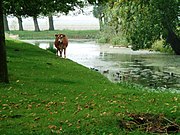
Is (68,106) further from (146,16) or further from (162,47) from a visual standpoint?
(162,47)

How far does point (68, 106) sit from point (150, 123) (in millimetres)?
2901

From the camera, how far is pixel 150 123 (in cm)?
1021

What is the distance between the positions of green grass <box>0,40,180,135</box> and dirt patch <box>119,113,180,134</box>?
7.9 inches

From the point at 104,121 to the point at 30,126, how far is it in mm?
1817

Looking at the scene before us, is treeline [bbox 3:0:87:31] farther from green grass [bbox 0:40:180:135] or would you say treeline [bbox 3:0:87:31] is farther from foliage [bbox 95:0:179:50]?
green grass [bbox 0:40:180:135]

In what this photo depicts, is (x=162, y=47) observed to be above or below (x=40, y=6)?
below

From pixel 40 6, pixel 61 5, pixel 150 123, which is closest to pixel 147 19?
pixel 61 5

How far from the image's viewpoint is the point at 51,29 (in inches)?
3888

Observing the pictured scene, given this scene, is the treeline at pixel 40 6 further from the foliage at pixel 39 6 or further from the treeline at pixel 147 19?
the treeline at pixel 147 19

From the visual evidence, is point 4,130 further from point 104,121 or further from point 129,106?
point 129,106

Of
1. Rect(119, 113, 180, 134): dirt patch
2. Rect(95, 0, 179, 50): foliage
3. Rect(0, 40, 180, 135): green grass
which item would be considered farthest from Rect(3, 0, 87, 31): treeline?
Rect(119, 113, 180, 134): dirt patch

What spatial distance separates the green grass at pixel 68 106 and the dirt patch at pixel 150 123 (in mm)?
200

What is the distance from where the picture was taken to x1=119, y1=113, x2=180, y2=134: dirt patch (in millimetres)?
9840

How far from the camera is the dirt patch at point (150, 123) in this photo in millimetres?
9840
